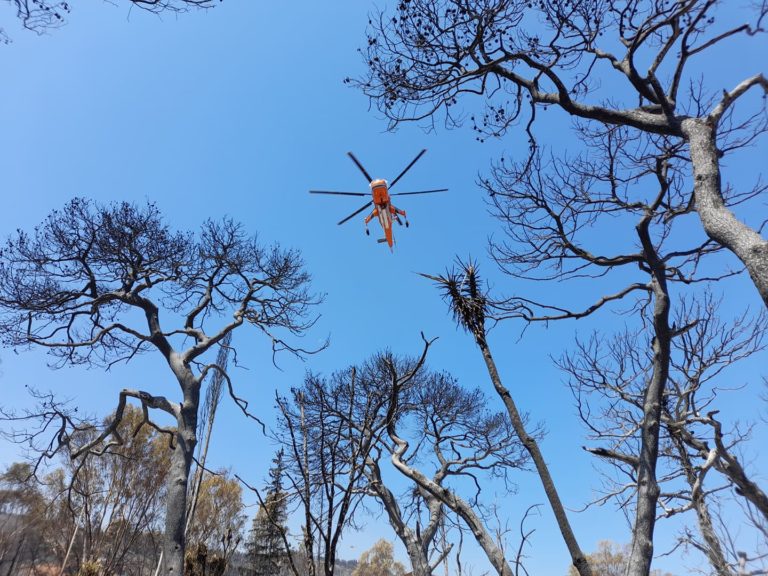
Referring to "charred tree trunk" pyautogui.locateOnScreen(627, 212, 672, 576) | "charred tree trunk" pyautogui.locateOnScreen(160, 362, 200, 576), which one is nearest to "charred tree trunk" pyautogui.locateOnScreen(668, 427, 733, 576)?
"charred tree trunk" pyautogui.locateOnScreen(627, 212, 672, 576)

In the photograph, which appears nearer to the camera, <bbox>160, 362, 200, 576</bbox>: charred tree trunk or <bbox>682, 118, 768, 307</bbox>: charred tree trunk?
<bbox>682, 118, 768, 307</bbox>: charred tree trunk

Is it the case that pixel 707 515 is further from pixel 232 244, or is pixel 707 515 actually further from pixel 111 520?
pixel 111 520

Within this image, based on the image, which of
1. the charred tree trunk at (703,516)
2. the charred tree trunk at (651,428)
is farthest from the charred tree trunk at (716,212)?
the charred tree trunk at (703,516)

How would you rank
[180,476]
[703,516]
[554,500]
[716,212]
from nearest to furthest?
[554,500], [716,212], [703,516], [180,476]

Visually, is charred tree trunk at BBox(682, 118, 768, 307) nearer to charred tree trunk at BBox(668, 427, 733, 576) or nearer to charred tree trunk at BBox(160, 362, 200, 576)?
charred tree trunk at BBox(668, 427, 733, 576)

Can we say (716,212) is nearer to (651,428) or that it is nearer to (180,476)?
(651,428)

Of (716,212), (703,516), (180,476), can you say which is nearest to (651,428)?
(716,212)

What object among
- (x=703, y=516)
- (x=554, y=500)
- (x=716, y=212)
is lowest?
(x=554, y=500)

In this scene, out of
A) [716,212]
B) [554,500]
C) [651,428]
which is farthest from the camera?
[651,428]

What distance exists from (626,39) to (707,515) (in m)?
6.96

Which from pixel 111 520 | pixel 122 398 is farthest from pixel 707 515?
pixel 111 520

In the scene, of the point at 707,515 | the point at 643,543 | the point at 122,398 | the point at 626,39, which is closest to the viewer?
the point at 643,543

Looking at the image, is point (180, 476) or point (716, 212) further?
point (180, 476)

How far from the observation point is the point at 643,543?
3402mm
